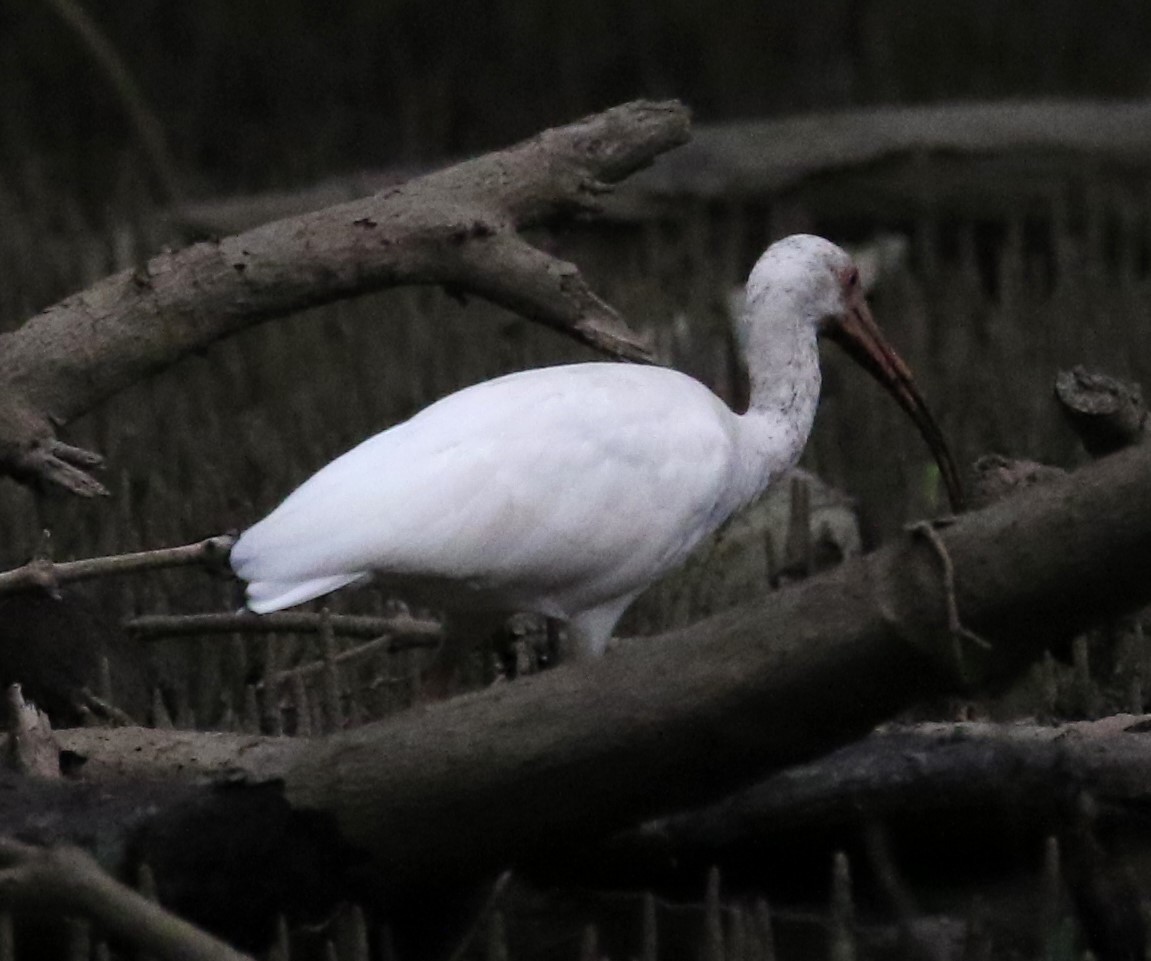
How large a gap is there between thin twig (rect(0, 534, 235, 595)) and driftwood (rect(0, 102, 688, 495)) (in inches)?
19.2

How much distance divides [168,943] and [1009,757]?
1.32 m

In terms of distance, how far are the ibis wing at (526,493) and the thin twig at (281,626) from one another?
0.49m

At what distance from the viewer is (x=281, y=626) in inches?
197

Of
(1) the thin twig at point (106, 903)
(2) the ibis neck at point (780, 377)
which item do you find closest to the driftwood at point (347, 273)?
(2) the ibis neck at point (780, 377)

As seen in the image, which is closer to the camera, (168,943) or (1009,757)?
(168,943)

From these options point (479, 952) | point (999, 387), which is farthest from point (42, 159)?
point (479, 952)

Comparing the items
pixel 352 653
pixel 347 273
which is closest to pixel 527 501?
pixel 352 653

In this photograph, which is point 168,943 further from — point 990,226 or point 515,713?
point 990,226

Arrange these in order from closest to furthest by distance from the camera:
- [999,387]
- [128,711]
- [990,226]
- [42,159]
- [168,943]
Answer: [168,943], [128,711], [999,387], [990,226], [42,159]

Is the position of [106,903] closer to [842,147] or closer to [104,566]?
[104,566]

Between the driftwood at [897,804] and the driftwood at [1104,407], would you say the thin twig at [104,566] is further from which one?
the driftwood at [1104,407]

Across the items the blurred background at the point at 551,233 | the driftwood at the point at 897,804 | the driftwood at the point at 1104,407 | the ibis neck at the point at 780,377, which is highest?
the blurred background at the point at 551,233

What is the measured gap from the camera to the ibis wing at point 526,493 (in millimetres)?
4359

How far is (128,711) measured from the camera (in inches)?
194
